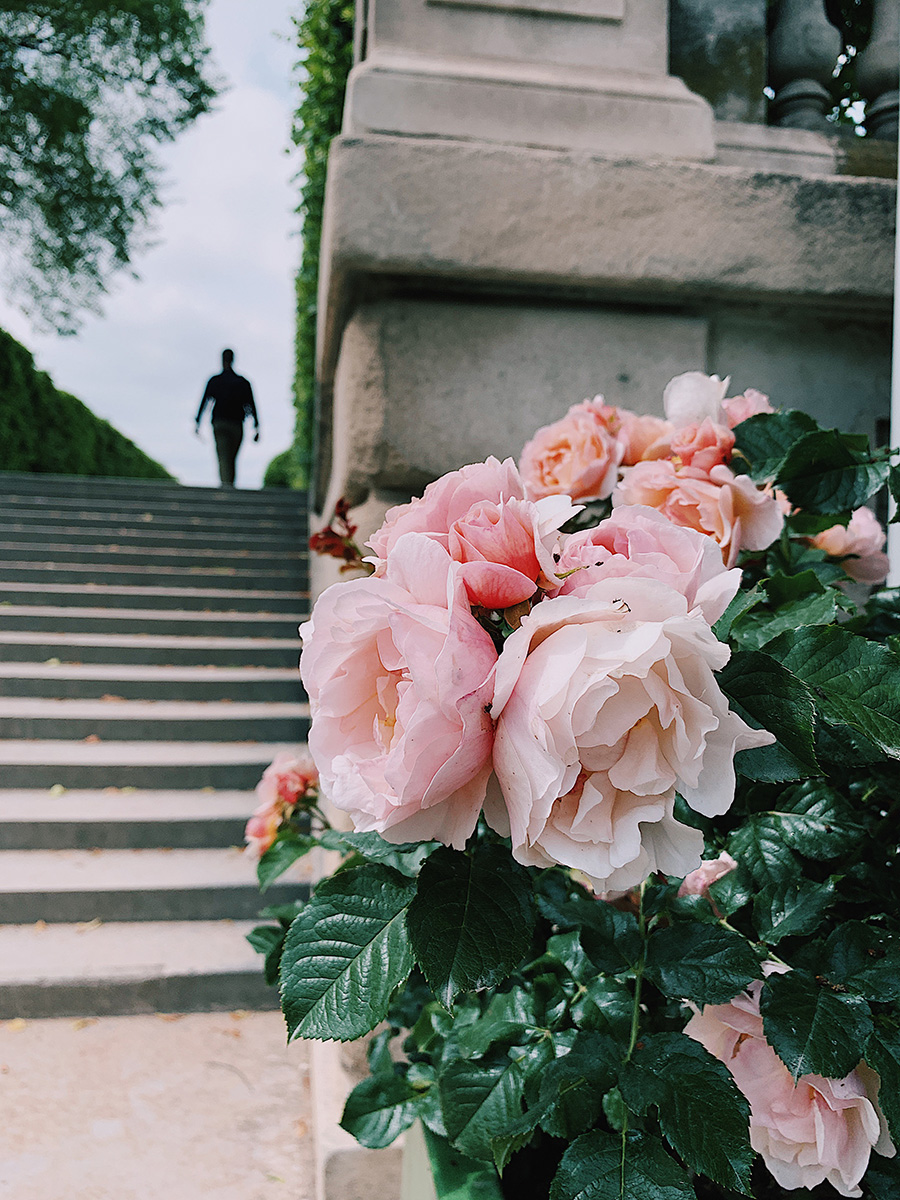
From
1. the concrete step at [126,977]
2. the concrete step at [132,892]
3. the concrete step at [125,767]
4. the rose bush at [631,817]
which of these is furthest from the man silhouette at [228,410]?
the rose bush at [631,817]

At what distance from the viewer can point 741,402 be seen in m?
1.12

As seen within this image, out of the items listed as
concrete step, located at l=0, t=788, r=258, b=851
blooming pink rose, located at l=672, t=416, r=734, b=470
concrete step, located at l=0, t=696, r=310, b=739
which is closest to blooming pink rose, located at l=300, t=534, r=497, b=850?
blooming pink rose, located at l=672, t=416, r=734, b=470

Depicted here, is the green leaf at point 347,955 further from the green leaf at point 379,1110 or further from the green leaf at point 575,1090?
the green leaf at point 379,1110

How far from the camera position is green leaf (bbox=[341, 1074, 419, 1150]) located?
1.09 metres

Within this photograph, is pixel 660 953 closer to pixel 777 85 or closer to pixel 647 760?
pixel 647 760

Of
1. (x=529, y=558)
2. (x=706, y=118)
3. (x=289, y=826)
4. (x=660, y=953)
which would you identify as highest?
(x=706, y=118)

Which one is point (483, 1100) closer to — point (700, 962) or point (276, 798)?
point (700, 962)

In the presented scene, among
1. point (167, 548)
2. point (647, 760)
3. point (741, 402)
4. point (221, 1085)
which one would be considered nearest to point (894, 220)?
point (741, 402)

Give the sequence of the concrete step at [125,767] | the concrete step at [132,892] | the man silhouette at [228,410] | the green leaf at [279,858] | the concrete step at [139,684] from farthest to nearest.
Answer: the man silhouette at [228,410] < the concrete step at [139,684] < the concrete step at [125,767] < the concrete step at [132,892] < the green leaf at [279,858]

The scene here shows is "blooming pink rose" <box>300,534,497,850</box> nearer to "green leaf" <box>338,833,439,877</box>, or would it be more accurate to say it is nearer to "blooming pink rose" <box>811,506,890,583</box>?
"green leaf" <box>338,833,439,877</box>

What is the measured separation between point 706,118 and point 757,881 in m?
1.81

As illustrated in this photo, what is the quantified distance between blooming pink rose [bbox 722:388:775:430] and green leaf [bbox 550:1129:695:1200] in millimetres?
854

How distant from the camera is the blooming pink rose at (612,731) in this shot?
0.48 m

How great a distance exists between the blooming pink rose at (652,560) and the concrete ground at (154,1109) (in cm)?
229
